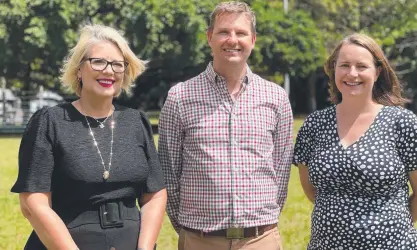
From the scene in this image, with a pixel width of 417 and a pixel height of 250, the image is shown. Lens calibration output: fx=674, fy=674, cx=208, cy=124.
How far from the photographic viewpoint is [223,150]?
400 centimetres

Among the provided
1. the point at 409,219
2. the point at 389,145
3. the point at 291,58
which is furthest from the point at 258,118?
the point at 291,58

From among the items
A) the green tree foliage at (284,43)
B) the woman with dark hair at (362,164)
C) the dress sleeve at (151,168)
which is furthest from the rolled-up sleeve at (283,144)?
the green tree foliage at (284,43)

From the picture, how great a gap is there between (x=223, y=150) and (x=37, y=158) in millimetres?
1130

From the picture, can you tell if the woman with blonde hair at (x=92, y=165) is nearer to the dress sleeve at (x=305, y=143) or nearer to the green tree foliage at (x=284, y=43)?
the dress sleeve at (x=305, y=143)

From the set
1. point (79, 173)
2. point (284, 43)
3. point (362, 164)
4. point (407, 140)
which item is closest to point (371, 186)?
point (362, 164)

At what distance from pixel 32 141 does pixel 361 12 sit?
33496mm

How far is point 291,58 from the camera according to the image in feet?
87.0

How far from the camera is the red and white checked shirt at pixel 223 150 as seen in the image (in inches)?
157

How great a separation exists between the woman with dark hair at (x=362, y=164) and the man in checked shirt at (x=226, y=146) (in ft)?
0.95

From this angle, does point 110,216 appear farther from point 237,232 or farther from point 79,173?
point 237,232

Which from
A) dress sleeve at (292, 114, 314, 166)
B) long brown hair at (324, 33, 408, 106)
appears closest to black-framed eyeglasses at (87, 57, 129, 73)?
dress sleeve at (292, 114, 314, 166)

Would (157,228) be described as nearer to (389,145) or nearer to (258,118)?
(258,118)

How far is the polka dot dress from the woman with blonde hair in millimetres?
973

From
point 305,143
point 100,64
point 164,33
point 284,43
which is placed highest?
point 100,64
